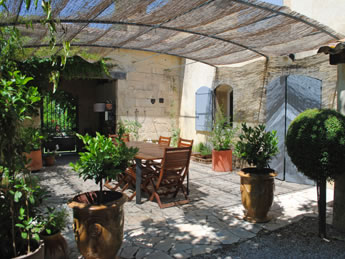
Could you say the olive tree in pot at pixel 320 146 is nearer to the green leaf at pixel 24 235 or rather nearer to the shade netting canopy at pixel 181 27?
the shade netting canopy at pixel 181 27

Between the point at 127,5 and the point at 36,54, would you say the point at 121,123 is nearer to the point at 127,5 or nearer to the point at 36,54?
the point at 36,54

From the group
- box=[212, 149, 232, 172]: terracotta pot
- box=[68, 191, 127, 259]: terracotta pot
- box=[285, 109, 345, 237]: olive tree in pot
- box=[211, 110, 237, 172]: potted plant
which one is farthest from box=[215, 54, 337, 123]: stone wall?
box=[68, 191, 127, 259]: terracotta pot

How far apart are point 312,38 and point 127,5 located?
10.4 feet

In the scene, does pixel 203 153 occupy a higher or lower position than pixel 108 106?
lower

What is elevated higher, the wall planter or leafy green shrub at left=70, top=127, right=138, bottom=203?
leafy green shrub at left=70, top=127, right=138, bottom=203

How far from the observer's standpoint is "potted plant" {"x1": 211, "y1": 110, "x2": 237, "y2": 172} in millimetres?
6910

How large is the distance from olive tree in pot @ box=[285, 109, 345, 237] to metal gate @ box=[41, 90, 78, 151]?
26.6 feet

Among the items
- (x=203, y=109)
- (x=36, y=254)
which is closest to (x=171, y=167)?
(x=36, y=254)

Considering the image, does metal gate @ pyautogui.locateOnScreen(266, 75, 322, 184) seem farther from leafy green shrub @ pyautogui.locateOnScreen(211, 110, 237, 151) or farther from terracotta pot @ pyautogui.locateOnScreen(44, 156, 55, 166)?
terracotta pot @ pyautogui.locateOnScreen(44, 156, 55, 166)

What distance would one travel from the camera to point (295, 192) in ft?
16.9

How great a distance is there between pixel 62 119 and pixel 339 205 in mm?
10105

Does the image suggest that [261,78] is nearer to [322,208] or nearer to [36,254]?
[322,208]

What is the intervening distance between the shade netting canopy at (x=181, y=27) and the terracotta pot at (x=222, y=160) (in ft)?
7.46

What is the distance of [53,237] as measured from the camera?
100.0 inches
